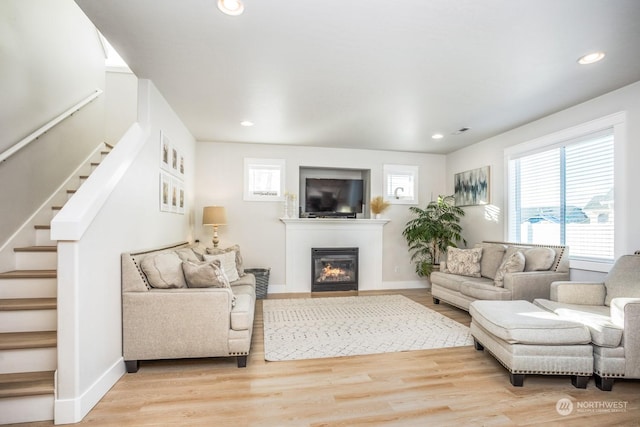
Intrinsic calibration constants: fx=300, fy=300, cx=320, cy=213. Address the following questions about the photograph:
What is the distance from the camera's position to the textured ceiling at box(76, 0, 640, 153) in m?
1.96

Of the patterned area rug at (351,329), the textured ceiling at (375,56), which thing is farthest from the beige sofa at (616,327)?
the textured ceiling at (375,56)

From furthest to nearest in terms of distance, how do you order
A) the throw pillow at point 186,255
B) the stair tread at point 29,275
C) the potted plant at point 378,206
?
the potted plant at point 378,206
the throw pillow at point 186,255
the stair tread at point 29,275

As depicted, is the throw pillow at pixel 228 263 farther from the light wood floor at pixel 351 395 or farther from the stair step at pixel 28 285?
the stair step at pixel 28 285

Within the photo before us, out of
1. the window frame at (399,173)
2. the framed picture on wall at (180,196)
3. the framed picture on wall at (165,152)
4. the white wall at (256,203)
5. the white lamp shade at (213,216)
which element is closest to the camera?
the framed picture on wall at (165,152)

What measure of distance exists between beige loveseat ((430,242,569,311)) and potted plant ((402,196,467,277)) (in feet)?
2.77

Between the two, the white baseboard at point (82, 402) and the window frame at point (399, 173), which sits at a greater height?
the window frame at point (399, 173)

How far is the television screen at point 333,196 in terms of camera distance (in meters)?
5.50

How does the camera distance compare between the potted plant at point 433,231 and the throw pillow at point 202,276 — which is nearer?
the throw pillow at point 202,276

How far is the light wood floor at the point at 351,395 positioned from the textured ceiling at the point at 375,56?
8.54 feet


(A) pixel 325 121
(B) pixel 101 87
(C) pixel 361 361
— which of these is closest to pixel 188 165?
(B) pixel 101 87

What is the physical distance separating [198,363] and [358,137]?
3.81 meters

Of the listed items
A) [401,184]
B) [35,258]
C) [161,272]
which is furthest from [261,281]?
[401,184]

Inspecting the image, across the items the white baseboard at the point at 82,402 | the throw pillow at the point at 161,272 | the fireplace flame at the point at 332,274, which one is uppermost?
the throw pillow at the point at 161,272

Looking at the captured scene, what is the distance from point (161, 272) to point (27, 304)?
87 cm
